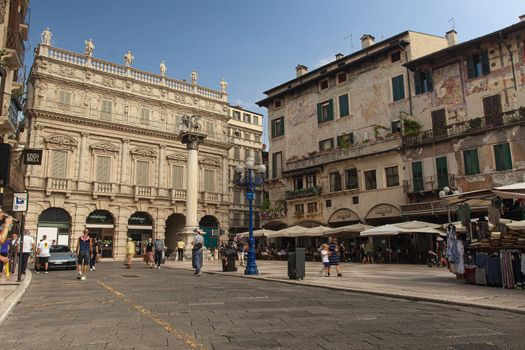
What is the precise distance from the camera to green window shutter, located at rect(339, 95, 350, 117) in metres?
35.2

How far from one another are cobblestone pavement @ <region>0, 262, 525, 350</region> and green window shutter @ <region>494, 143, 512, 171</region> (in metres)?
19.3

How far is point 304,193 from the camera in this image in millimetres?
36938

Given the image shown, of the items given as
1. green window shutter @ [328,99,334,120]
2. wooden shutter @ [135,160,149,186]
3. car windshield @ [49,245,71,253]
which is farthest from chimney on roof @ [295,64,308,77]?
car windshield @ [49,245,71,253]

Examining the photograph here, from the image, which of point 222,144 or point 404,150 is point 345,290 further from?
point 222,144

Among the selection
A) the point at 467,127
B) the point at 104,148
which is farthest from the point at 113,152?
the point at 467,127

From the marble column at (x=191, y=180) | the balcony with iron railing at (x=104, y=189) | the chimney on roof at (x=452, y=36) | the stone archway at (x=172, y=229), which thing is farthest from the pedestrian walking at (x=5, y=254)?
the chimney on roof at (x=452, y=36)

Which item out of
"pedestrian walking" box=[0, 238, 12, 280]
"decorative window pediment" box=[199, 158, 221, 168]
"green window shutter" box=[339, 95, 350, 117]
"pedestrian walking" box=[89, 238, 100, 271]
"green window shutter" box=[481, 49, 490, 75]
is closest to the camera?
"pedestrian walking" box=[0, 238, 12, 280]

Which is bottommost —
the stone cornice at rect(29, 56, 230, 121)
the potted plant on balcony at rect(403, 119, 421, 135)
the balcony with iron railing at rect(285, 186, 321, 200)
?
the balcony with iron railing at rect(285, 186, 321, 200)

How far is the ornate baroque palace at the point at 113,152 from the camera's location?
1378 inches

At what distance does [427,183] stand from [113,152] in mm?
26181

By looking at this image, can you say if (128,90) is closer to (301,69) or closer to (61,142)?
(61,142)

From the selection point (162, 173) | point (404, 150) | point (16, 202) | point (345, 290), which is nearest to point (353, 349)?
point (345, 290)

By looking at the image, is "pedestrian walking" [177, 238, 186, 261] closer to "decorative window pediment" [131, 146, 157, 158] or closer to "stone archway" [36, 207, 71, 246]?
"stone archway" [36, 207, 71, 246]

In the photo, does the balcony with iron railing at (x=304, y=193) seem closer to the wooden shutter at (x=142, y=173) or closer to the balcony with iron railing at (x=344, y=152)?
the balcony with iron railing at (x=344, y=152)
